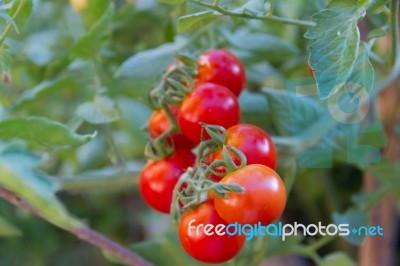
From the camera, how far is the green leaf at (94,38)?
0.58 meters

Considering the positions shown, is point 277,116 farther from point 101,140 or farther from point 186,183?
point 101,140

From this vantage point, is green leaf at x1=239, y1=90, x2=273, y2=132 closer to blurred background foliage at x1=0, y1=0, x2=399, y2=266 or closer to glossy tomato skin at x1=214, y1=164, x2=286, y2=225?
blurred background foliage at x1=0, y1=0, x2=399, y2=266

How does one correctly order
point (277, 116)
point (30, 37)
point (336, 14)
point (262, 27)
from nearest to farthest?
point (336, 14) → point (277, 116) → point (262, 27) → point (30, 37)

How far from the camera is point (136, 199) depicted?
3.85ft

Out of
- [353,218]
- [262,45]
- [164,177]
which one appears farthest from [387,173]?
[164,177]

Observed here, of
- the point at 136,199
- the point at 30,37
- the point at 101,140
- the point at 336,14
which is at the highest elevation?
the point at 336,14

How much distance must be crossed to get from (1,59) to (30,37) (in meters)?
0.54

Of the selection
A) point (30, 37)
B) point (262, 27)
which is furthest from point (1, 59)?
point (30, 37)

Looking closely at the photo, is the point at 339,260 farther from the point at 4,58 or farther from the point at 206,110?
the point at 4,58

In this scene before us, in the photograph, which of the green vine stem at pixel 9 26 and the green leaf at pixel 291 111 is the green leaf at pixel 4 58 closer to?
the green vine stem at pixel 9 26

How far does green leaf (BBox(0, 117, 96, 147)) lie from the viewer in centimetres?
44

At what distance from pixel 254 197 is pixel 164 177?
12 centimetres

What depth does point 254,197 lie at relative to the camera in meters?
0.38

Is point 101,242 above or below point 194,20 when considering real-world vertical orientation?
below
